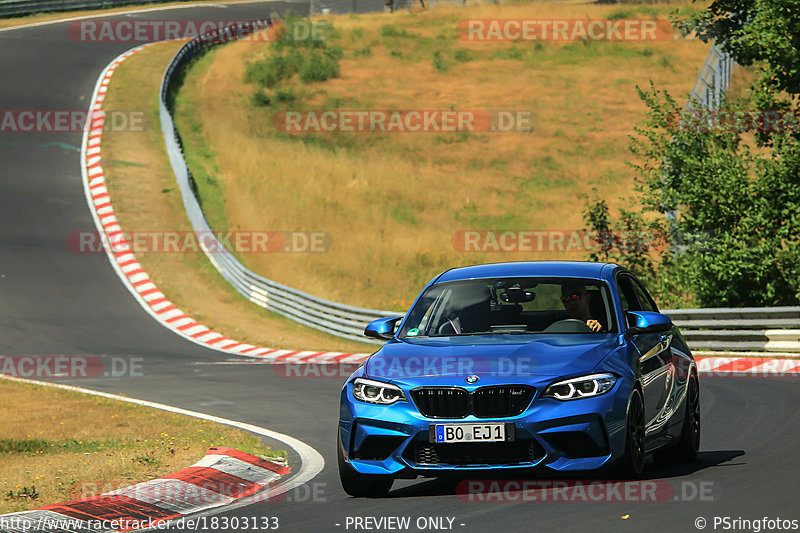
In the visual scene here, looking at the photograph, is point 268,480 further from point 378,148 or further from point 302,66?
point 302,66

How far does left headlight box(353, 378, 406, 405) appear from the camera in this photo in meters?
7.89

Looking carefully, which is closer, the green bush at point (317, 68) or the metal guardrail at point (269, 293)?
the metal guardrail at point (269, 293)

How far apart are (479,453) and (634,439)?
1147 mm

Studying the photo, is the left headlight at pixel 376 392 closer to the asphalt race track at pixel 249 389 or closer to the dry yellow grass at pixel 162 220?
the asphalt race track at pixel 249 389

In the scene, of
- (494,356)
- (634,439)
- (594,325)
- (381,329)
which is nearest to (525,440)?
(494,356)

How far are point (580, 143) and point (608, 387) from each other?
41.4 meters

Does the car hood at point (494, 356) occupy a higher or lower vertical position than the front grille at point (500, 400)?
higher

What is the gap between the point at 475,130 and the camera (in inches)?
2037

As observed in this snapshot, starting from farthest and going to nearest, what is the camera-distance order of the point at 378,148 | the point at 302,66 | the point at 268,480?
the point at 302,66 → the point at 378,148 → the point at 268,480

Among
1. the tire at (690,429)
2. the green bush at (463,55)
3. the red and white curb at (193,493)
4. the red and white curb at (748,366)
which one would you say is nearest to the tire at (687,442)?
the tire at (690,429)

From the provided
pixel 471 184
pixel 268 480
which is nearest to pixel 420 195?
pixel 471 184

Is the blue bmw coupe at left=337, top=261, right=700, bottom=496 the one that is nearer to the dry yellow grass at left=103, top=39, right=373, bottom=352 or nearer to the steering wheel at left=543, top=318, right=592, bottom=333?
the steering wheel at left=543, top=318, right=592, bottom=333

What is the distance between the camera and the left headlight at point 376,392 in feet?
25.9

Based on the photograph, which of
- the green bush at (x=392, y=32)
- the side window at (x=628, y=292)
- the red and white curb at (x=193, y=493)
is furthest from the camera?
the green bush at (x=392, y=32)
